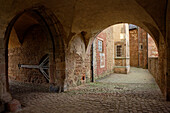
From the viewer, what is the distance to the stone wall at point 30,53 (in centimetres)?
670

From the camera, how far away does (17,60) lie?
7859 mm

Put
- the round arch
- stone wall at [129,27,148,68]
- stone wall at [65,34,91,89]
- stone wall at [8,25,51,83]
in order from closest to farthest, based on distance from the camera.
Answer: the round arch, stone wall at [65,34,91,89], stone wall at [8,25,51,83], stone wall at [129,27,148,68]

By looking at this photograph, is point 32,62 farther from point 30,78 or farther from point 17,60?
point 17,60

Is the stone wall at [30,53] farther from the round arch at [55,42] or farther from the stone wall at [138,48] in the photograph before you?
the stone wall at [138,48]

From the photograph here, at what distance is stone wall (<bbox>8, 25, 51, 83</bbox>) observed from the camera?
6700mm

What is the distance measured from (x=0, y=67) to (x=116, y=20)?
4.80 m

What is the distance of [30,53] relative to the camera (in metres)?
7.18

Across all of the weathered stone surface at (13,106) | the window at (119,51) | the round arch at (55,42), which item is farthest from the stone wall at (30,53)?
the window at (119,51)

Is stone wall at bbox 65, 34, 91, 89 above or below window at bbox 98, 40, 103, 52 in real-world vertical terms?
below

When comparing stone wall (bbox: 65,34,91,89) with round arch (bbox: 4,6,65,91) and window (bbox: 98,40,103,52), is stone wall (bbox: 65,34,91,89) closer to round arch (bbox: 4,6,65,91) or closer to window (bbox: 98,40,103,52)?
round arch (bbox: 4,6,65,91)


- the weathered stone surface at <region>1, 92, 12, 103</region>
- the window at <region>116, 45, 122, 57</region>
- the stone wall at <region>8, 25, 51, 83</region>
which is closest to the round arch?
the stone wall at <region>8, 25, 51, 83</region>

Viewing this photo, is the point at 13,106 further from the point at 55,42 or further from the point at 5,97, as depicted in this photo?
the point at 55,42

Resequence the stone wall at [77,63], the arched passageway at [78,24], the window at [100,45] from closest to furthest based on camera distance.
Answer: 1. the arched passageway at [78,24]
2. the stone wall at [77,63]
3. the window at [100,45]

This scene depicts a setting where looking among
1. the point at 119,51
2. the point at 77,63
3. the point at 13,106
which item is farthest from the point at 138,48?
the point at 13,106
